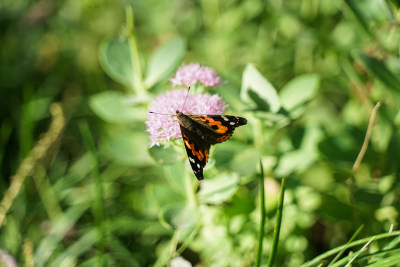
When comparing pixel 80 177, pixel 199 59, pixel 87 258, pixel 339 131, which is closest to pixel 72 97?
pixel 80 177

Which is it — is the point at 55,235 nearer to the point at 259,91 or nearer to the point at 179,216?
the point at 179,216

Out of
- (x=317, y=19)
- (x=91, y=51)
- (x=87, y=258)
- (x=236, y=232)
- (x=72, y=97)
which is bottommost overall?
(x=236, y=232)

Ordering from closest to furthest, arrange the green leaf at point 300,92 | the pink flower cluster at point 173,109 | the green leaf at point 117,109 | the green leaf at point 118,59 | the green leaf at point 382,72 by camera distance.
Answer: the pink flower cluster at point 173,109 → the green leaf at point 382,72 → the green leaf at point 300,92 → the green leaf at point 118,59 → the green leaf at point 117,109

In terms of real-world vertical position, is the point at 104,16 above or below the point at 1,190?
above

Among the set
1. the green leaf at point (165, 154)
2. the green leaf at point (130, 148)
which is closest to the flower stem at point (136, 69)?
the green leaf at point (130, 148)

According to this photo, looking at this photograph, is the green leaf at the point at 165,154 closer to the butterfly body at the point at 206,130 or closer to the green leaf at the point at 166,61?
the butterfly body at the point at 206,130

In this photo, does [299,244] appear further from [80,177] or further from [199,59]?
[199,59]
